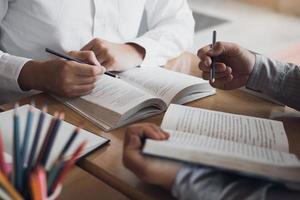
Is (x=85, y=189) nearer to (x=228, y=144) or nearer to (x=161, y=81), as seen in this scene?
(x=228, y=144)

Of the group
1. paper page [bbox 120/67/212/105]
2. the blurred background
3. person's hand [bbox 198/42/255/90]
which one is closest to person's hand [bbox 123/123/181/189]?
paper page [bbox 120/67/212/105]

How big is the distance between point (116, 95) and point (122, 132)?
0.43ft

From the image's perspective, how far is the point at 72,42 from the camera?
4.08ft

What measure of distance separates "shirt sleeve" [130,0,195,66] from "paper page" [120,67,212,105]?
3.9 inches

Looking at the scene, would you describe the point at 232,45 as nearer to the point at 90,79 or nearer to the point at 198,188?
the point at 90,79

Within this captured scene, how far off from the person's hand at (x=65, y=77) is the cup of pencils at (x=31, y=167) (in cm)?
50

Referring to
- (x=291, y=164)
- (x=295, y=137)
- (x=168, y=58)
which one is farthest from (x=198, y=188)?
(x=168, y=58)

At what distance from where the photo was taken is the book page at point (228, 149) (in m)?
0.63

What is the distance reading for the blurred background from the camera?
203 cm

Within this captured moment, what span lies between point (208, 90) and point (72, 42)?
1.53 feet

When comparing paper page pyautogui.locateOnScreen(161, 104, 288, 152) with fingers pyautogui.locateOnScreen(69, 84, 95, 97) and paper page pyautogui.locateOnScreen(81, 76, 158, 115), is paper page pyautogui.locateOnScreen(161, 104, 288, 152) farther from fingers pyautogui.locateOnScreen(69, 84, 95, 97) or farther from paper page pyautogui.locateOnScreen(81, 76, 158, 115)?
fingers pyautogui.locateOnScreen(69, 84, 95, 97)

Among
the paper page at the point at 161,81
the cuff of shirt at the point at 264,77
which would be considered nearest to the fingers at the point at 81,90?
the paper page at the point at 161,81

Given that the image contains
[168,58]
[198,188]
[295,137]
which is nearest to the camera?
[198,188]

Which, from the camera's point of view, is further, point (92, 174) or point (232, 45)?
point (232, 45)
